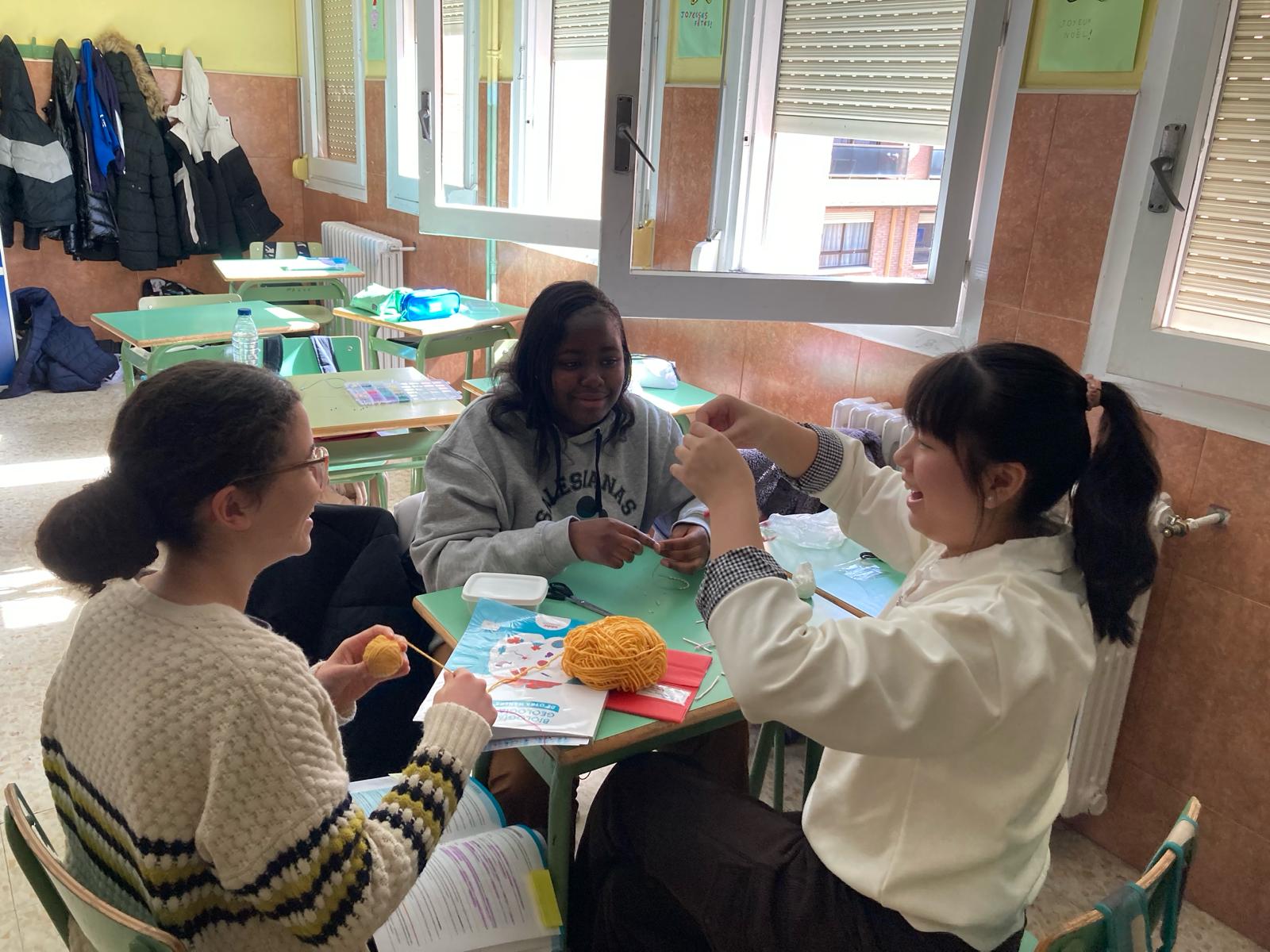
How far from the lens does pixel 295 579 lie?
6.15 feet

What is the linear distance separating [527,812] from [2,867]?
118 centimetres

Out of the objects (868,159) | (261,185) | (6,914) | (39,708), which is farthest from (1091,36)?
(261,185)

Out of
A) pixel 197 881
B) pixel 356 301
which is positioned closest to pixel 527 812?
pixel 197 881

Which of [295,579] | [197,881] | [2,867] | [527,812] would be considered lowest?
[2,867]

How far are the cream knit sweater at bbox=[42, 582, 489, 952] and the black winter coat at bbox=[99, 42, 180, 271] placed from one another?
5.54m

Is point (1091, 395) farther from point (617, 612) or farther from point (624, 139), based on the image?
point (624, 139)

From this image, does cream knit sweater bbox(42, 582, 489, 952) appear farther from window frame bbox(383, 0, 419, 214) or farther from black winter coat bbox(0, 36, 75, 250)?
black winter coat bbox(0, 36, 75, 250)

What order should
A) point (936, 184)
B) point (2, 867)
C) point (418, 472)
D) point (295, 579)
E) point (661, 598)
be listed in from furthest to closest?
point (418, 472), point (936, 184), point (2, 867), point (295, 579), point (661, 598)

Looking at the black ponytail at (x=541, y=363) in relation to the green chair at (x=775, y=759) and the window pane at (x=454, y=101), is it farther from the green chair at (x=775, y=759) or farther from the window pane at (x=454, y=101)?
the window pane at (x=454, y=101)

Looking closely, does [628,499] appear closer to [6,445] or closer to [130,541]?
[130,541]

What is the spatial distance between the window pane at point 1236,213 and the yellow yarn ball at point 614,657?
1379 mm

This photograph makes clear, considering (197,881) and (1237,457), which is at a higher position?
(1237,457)

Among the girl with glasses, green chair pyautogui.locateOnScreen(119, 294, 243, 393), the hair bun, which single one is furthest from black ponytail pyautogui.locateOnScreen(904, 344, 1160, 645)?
green chair pyautogui.locateOnScreen(119, 294, 243, 393)

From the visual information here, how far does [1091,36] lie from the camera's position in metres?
Result: 2.08
